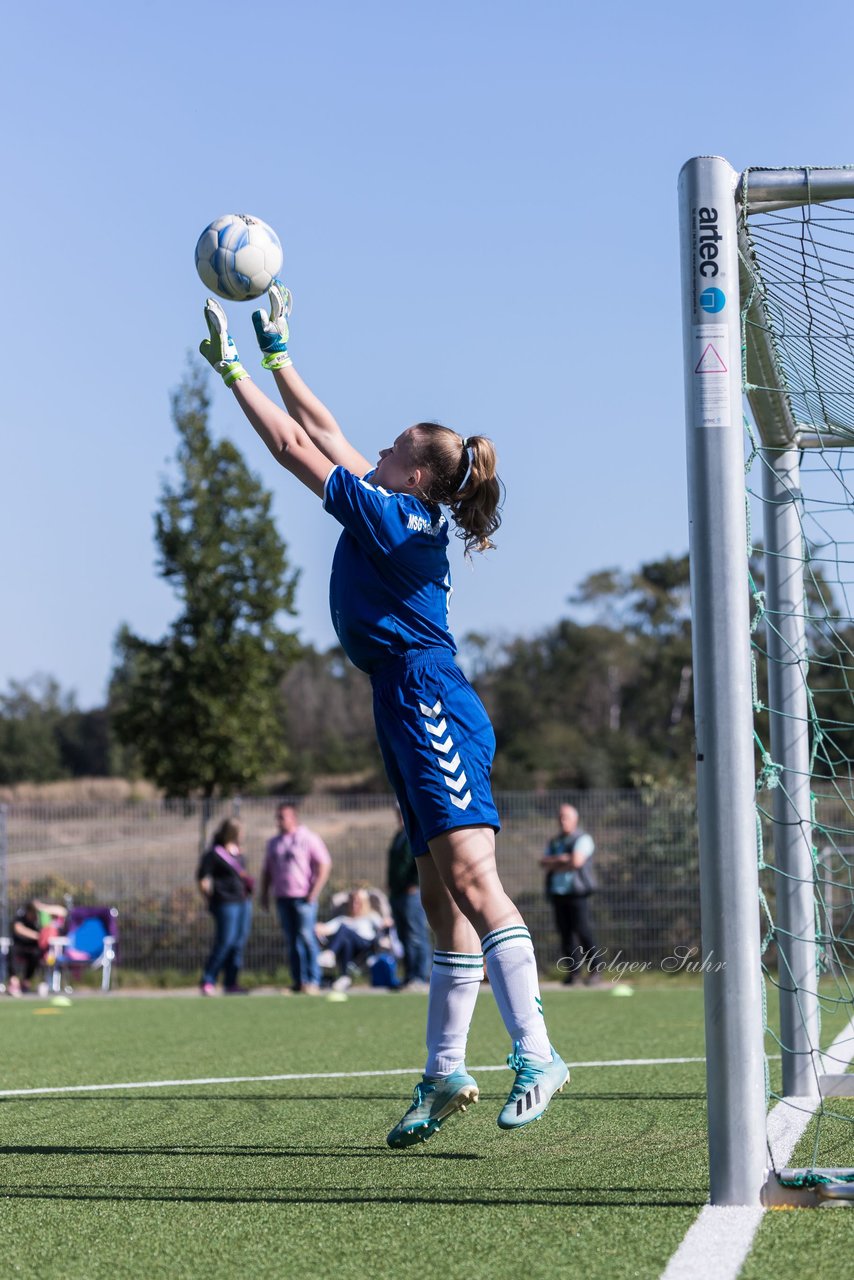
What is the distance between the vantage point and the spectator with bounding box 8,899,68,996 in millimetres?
16672

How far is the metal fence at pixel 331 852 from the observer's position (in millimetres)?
17250

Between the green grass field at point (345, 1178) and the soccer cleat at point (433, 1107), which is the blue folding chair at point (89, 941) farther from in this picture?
the soccer cleat at point (433, 1107)

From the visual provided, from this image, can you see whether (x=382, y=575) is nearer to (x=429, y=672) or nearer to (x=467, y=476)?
(x=429, y=672)

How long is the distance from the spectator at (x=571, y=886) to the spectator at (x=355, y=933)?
2218 mm

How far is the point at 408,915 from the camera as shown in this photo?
48.8 feet

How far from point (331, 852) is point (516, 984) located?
1487 cm

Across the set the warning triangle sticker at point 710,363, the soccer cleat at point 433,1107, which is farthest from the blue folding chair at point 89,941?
the warning triangle sticker at point 710,363

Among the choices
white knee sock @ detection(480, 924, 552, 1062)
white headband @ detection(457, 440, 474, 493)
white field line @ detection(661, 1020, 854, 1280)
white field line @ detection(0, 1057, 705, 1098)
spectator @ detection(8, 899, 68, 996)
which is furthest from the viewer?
spectator @ detection(8, 899, 68, 996)

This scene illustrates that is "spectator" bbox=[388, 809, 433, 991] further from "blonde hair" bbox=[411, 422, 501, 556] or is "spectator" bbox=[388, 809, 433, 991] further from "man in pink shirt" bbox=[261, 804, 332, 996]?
"blonde hair" bbox=[411, 422, 501, 556]

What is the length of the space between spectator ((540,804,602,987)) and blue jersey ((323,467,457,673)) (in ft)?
38.2

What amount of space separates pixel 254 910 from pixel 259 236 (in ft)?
48.0

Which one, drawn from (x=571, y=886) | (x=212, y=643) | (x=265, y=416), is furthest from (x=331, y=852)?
(x=265, y=416)

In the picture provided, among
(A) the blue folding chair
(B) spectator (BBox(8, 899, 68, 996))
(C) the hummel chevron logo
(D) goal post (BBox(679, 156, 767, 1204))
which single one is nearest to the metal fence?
(A) the blue folding chair

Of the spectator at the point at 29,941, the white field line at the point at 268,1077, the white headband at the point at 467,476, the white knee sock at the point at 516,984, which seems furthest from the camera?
the spectator at the point at 29,941
